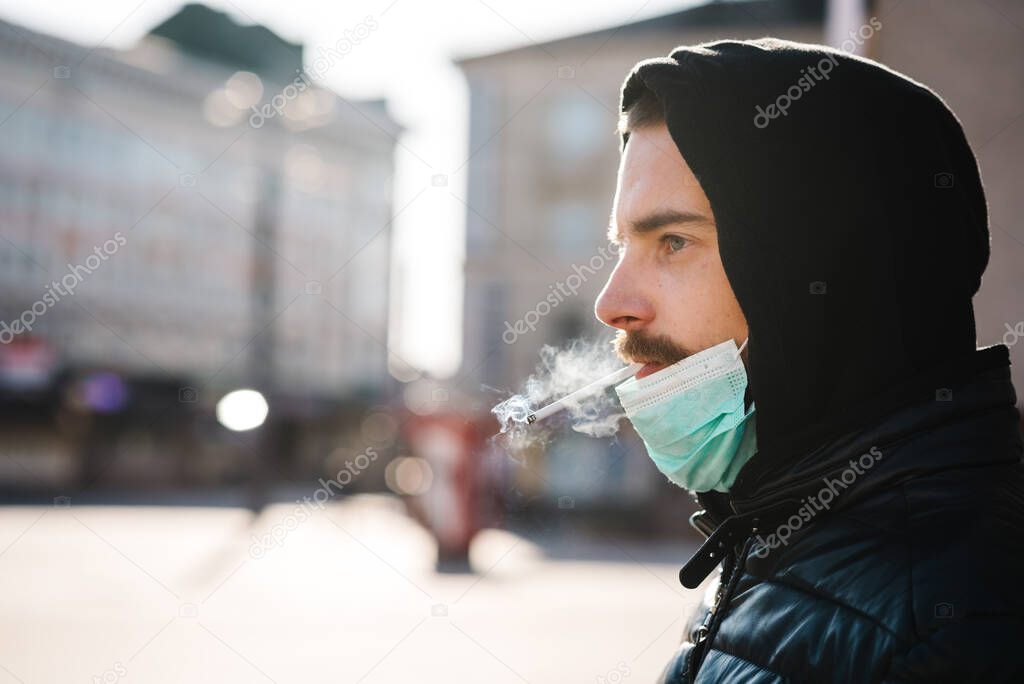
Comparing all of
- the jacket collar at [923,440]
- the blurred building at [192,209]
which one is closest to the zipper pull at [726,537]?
the jacket collar at [923,440]

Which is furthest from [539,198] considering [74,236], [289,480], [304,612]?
[304,612]

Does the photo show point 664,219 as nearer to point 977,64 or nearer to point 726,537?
point 726,537

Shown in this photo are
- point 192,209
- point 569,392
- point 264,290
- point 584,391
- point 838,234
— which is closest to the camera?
point 838,234

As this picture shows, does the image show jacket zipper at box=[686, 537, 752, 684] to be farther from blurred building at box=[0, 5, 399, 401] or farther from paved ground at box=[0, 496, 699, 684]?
blurred building at box=[0, 5, 399, 401]

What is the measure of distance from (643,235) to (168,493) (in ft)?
97.8

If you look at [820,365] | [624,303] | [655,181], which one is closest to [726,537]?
[820,365]

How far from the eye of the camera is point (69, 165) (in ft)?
138

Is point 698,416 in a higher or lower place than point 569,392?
higher

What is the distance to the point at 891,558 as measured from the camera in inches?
52.4

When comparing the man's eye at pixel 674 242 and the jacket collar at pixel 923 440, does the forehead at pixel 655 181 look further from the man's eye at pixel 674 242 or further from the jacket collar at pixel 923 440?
the jacket collar at pixel 923 440

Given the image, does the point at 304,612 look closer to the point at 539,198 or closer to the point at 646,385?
the point at 646,385

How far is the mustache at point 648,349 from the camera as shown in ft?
6.02

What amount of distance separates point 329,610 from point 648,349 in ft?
23.2

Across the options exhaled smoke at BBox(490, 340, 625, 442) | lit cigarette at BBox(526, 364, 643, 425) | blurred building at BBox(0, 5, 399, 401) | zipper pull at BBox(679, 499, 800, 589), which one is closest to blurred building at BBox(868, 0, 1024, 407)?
exhaled smoke at BBox(490, 340, 625, 442)
